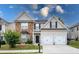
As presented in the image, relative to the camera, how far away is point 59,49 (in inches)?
358

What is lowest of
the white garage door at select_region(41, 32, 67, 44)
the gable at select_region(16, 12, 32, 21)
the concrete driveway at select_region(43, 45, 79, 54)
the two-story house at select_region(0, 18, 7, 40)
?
the concrete driveway at select_region(43, 45, 79, 54)

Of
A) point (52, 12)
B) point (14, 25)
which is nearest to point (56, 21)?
point (52, 12)

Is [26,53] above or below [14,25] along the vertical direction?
below

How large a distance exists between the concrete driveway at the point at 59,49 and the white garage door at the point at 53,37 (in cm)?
10

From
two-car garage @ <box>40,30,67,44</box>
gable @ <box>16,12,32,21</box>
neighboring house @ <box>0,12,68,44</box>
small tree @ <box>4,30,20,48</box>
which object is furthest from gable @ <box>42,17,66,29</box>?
small tree @ <box>4,30,20,48</box>

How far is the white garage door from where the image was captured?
358 inches

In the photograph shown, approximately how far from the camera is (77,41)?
914cm

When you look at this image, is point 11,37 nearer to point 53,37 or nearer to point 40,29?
point 40,29

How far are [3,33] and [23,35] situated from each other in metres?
0.42

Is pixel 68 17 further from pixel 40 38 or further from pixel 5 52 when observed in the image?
pixel 5 52

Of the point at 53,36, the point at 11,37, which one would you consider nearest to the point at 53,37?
the point at 53,36

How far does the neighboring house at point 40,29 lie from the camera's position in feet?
29.6

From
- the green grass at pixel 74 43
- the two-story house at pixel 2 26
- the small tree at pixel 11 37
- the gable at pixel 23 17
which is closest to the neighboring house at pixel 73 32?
the green grass at pixel 74 43

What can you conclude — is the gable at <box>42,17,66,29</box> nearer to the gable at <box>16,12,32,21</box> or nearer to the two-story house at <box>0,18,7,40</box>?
the gable at <box>16,12,32,21</box>
